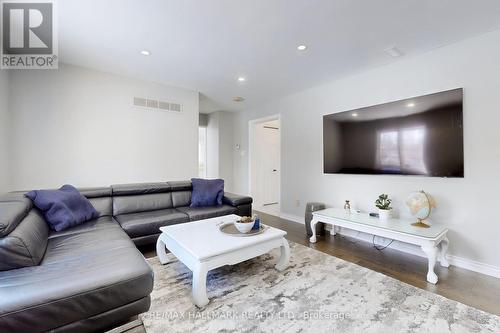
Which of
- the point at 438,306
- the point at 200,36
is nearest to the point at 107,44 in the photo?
the point at 200,36

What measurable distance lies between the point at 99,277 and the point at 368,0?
2.76 m

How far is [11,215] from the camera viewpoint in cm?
150

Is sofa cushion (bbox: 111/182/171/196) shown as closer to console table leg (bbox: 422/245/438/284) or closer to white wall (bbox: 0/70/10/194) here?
white wall (bbox: 0/70/10/194)

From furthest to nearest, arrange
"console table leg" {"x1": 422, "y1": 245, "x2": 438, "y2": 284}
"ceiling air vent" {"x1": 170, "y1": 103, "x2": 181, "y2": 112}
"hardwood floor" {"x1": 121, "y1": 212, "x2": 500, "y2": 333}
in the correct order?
"ceiling air vent" {"x1": 170, "y1": 103, "x2": 181, "y2": 112}, "console table leg" {"x1": 422, "y1": 245, "x2": 438, "y2": 284}, "hardwood floor" {"x1": 121, "y1": 212, "x2": 500, "y2": 333}

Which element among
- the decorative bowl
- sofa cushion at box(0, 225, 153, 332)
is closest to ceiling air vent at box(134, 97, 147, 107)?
sofa cushion at box(0, 225, 153, 332)

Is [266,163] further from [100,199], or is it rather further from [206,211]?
[100,199]

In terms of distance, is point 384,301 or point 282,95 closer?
point 384,301

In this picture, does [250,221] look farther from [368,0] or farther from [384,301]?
A: [368,0]

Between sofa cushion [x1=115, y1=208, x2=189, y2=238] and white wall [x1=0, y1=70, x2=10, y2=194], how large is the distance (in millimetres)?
1340

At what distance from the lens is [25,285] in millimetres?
1179

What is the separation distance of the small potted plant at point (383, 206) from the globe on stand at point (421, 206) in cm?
23

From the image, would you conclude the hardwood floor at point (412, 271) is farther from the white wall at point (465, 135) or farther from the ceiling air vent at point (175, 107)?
the ceiling air vent at point (175, 107)

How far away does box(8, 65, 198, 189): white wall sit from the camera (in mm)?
2879

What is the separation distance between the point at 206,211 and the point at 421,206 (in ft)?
8.40
